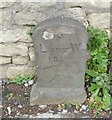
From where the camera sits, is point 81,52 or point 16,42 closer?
point 81,52

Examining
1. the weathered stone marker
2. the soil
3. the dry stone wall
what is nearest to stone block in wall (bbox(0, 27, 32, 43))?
the dry stone wall

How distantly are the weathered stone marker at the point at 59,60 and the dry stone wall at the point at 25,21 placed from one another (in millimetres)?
244

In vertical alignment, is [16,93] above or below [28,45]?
below

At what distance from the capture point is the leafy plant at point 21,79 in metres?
3.20

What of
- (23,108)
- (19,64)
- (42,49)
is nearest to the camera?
(42,49)

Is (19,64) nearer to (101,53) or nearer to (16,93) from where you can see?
(16,93)

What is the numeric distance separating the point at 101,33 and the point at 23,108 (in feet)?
3.18

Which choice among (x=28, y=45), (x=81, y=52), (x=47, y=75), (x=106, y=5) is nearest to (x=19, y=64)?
(x=28, y=45)

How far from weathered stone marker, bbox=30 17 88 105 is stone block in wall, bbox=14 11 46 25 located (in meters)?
0.26

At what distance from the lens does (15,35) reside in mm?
3035

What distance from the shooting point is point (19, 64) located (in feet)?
10.6

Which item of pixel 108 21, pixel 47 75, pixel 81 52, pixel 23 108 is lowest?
pixel 23 108

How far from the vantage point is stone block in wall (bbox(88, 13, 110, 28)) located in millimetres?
3006

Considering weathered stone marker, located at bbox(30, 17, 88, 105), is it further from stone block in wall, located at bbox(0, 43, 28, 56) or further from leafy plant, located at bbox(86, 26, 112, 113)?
stone block in wall, located at bbox(0, 43, 28, 56)
